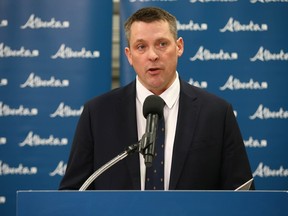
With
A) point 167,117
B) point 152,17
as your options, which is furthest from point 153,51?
point 167,117

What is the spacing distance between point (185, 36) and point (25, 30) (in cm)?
118

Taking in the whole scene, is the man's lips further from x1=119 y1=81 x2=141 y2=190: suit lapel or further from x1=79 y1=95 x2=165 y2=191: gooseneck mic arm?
x1=79 y1=95 x2=165 y2=191: gooseneck mic arm

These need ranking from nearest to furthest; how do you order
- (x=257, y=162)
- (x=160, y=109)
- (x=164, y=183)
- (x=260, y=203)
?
(x=260, y=203) < (x=160, y=109) < (x=164, y=183) < (x=257, y=162)

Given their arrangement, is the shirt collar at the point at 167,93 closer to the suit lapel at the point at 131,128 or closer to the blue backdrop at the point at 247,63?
the suit lapel at the point at 131,128

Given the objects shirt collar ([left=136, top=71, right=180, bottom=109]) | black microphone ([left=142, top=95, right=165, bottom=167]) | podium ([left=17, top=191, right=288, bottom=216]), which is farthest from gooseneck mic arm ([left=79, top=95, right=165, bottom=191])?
shirt collar ([left=136, top=71, right=180, bottom=109])

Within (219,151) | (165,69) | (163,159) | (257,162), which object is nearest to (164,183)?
(163,159)

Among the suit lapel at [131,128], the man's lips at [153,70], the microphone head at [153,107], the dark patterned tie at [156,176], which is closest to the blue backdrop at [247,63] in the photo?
the suit lapel at [131,128]

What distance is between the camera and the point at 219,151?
2.42 meters

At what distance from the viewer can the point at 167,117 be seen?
97.3 inches

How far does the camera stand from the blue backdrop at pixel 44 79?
390 centimetres

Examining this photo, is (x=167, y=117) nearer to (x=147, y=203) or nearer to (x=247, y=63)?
(x=147, y=203)

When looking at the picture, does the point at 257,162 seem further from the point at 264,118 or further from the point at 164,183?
the point at 164,183

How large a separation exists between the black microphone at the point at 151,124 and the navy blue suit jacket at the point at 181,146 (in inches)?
18.6

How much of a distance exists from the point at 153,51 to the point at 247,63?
1656mm
